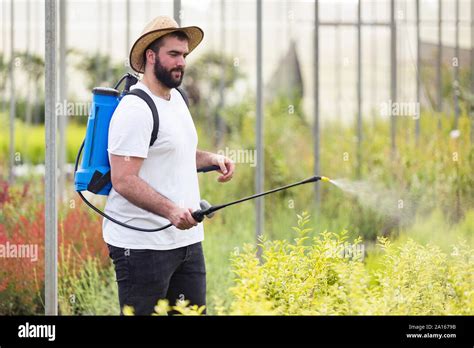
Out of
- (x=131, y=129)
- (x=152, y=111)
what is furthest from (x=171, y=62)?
(x=131, y=129)

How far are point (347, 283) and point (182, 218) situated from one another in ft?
1.87

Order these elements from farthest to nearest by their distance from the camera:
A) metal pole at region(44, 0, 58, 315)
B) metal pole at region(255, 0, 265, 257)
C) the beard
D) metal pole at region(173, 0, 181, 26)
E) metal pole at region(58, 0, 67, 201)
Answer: metal pole at region(58, 0, 67, 201), metal pole at region(255, 0, 265, 257), metal pole at region(173, 0, 181, 26), metal pole at region(44, 0, 58, 315), the beard

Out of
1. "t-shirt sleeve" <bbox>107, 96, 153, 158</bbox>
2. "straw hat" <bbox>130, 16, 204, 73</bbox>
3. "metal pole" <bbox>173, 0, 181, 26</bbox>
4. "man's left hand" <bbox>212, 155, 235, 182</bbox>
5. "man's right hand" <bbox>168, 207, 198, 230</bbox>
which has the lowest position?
"man's right hand" <bbox>168, 207, 198, 230</bbox>

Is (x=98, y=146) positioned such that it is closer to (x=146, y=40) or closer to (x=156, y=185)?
(x=156, y=185)

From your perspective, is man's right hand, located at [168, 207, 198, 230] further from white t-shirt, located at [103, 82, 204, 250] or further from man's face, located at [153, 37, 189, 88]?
man's face, located at [153, 37, 189, 88]

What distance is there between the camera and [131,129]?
3.10 metres

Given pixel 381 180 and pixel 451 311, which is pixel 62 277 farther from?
pixel 381 180

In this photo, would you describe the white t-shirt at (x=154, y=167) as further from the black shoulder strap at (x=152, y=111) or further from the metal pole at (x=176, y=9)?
the metal pole at (x=176, y=9)

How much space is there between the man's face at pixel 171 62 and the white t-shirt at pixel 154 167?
0.07 metres

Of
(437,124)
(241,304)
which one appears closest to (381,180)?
(437,124)

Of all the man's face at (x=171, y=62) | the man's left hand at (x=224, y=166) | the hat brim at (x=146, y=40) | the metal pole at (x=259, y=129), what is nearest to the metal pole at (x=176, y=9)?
the metal pole at (x=259, y=129)

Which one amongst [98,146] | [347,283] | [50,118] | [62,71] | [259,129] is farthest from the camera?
[62,71]

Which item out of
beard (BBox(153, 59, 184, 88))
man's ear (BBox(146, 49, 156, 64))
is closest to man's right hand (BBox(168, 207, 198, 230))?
beard (BBox(153, 59, 184, 88))

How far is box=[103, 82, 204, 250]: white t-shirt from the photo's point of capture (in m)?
3.12
